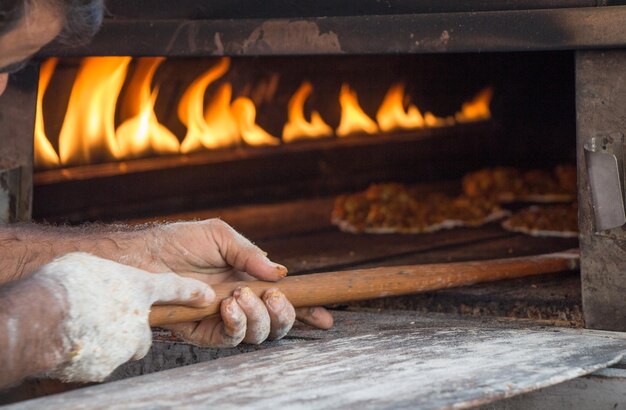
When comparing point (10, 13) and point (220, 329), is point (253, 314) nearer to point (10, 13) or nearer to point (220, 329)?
point (220, 329)

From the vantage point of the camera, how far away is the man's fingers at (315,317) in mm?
2533

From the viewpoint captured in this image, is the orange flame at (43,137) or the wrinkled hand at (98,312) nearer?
the wrinkled hand at (98,312)

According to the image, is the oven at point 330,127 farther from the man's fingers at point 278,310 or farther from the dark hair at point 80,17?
the dark hair at point 80,17

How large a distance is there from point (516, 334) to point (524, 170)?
10.7 feet

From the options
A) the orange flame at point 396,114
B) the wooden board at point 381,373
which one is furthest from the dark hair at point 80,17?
the orange flame at point 396,114

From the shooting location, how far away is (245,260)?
240 cm

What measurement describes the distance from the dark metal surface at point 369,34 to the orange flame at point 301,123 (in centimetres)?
193

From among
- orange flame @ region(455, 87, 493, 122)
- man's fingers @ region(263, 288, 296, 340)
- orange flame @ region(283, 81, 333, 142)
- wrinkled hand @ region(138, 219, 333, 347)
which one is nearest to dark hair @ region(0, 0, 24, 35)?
wrinkled hand @ region(138, 219, 333, 347)

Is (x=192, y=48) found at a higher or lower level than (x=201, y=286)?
higher

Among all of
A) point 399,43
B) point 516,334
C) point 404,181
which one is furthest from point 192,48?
point 404,181

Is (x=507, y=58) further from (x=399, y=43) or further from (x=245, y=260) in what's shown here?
(x=245, y=260)

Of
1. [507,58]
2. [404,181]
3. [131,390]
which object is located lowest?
[131,390]

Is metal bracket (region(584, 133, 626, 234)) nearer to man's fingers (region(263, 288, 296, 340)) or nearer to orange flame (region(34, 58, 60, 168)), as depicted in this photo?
man's fingers (region(263, 288, 296, 340))

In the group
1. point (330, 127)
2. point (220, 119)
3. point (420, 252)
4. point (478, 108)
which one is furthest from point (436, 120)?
point (420, 252)
